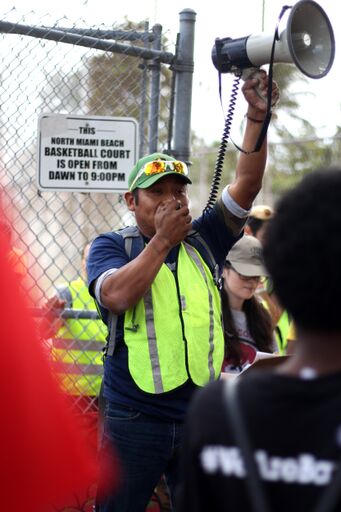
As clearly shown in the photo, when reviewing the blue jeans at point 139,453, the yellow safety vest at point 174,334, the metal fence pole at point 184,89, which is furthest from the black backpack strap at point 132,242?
the metal fence pole at point 184,89

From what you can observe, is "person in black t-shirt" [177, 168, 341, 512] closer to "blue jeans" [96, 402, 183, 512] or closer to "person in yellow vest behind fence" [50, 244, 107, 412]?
"blue jeans" [96, 402, 183, 512]

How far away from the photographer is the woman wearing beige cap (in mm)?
4621

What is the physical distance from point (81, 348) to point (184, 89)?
1.69 metres

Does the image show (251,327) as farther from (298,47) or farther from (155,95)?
(298,47)

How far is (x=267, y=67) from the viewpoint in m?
3.30

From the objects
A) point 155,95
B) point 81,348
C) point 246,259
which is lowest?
point 81,348

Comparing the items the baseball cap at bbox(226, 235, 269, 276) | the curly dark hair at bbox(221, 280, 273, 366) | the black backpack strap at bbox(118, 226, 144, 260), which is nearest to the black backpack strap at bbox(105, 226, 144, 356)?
the black backpack strap at bbox(118, 226, 144, 260)

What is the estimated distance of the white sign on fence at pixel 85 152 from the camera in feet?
14.2

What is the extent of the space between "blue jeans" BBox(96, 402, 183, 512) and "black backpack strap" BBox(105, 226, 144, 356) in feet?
0.82

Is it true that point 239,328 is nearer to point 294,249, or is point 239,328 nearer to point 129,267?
point 129,267

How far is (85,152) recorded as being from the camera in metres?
4.37

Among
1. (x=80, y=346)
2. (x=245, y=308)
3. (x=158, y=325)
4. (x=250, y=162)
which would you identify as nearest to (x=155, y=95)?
A: (x=245, y=308)

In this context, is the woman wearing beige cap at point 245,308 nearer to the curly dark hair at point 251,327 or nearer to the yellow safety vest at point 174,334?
the curly dark hair at point 251,327

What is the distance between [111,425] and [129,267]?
0.62m
